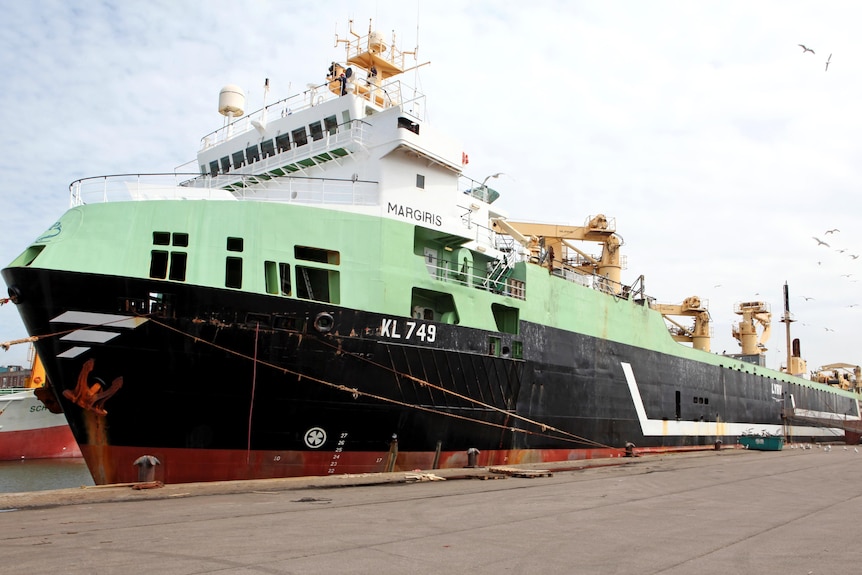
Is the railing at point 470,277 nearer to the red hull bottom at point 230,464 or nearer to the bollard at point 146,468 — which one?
the red hull bottom at point 230,464

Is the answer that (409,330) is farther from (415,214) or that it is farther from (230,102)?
(230,102)

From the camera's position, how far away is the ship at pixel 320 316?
10.8m

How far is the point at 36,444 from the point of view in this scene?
2703 cm

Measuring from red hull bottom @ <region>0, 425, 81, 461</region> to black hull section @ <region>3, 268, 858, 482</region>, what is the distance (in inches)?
742

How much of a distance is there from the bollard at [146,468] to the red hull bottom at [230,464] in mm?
15

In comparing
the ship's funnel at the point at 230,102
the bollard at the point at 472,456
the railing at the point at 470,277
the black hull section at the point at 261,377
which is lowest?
the bollard at the point at 472,456

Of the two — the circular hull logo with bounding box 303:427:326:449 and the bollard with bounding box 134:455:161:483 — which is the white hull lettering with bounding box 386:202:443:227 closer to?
the circular hull logo with bounding box 303:427:326:449

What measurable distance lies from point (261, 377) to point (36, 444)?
69.5ft

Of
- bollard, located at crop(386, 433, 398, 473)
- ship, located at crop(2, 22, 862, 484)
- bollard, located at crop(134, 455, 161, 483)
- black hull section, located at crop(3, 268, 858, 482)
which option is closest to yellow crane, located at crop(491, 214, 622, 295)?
ship, located at crop(2, 22, 862, 484)

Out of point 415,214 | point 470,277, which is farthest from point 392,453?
point 415,214

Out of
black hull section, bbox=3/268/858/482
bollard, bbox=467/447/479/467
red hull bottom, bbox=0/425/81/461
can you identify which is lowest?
red hull bottom, bbox=0/425/81/461

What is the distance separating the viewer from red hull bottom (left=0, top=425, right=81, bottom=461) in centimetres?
2670

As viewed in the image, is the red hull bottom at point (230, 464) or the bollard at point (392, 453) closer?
the red hull bottom at point (230, 464)

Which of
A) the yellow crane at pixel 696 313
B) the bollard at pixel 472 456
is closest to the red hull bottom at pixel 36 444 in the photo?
the bollard at pixel 472 456
